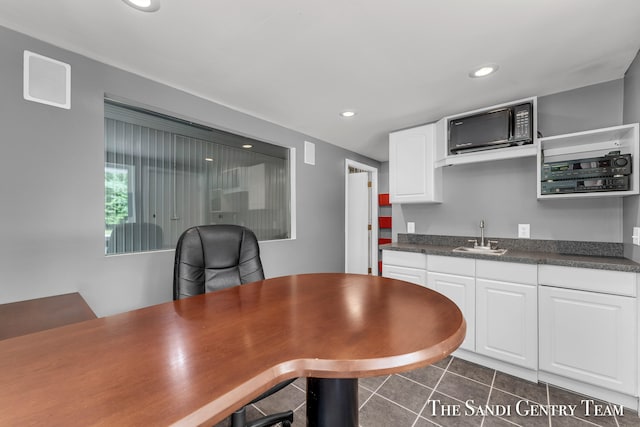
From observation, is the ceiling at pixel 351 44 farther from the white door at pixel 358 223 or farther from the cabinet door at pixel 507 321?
the white door at pixel 358 223

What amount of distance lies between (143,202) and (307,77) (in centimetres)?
162

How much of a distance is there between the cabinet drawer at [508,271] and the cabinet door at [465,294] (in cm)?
12

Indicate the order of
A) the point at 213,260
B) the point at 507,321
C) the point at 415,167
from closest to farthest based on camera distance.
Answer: the point at 213,260
the point at 507,321
the point at 415,167

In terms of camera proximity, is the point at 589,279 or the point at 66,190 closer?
the point at 66,190

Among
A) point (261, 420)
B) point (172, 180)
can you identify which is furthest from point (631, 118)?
point (172, 180)

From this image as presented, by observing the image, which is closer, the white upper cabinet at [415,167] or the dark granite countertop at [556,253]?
the dark granite countertop at [556,253]

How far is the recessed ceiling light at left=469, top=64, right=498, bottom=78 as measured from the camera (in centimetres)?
198

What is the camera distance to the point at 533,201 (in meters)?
2.52

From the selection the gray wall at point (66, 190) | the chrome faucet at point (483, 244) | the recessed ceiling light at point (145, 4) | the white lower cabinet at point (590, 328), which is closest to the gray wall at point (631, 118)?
the white lower cabinet at point (590, 328)

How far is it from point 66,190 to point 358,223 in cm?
387

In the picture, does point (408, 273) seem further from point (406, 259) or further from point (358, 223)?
point (358, 223)

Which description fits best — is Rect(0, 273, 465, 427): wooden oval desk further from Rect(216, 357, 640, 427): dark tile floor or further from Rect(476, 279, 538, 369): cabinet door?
Rect(476, 279, 538, 369): cabinet door

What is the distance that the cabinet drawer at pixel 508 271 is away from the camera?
6.84 feet

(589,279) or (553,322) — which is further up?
(589,279)
